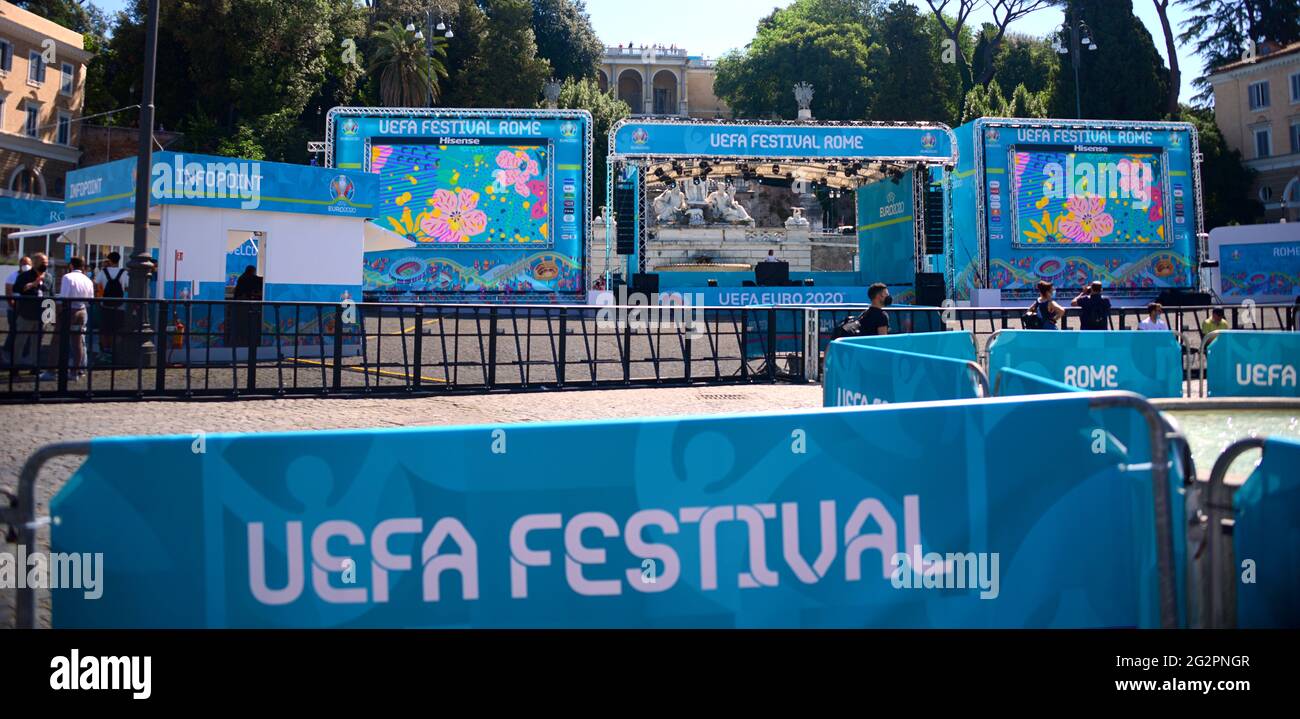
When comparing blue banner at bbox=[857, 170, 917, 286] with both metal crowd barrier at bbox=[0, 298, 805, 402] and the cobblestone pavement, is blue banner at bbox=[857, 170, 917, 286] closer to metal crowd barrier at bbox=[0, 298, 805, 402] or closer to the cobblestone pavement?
metal crowd barrier at bbox=[0, 298, 805, 402]

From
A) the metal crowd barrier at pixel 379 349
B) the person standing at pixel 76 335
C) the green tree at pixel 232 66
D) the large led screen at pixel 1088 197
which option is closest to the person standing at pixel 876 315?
the metal crowd barrier at pixel 379 349

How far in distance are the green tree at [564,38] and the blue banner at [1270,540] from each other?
237 feet

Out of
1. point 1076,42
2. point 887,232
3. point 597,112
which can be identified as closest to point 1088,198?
point 887,232

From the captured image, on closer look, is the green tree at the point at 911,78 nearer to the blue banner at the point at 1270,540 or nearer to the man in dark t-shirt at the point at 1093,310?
the man in dark t-shirt at the point at 1093,310

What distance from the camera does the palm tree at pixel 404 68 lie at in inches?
1919

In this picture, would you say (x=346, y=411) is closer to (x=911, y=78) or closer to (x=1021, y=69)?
(x=911, y=78)

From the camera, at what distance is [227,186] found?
1809 cm

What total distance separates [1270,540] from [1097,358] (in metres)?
7.29

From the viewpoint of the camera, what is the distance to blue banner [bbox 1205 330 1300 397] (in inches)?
397

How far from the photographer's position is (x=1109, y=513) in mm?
3385

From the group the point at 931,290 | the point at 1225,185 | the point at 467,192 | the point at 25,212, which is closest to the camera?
the point at 931,290
